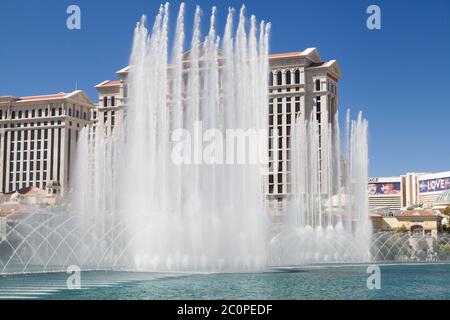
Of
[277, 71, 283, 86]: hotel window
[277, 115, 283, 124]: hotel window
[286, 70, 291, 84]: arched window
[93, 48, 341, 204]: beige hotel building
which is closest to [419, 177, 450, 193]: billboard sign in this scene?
[93, 48, 341, 204]: beige hotel building

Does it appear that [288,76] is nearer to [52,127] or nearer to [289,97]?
[289,97]

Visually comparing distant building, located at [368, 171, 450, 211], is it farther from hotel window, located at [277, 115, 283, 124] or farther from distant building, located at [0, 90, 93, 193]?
distant building, located at [0, 90, 93, 193]

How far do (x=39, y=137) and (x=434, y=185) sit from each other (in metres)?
75.5

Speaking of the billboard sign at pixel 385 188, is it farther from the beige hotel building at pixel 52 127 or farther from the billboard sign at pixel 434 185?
the beige hotel building at pixel 52 127

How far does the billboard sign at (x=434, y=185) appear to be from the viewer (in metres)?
124

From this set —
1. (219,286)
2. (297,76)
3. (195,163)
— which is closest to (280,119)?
(297,76)

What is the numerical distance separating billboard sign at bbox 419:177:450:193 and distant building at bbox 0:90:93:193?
66988 millimetres

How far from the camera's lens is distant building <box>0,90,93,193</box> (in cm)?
10056

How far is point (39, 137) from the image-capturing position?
10225cm

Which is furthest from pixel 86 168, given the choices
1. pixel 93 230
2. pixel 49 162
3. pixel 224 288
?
pixel 49 162

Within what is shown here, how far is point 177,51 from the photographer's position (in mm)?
27641

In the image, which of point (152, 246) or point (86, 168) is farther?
point (86, 168)
